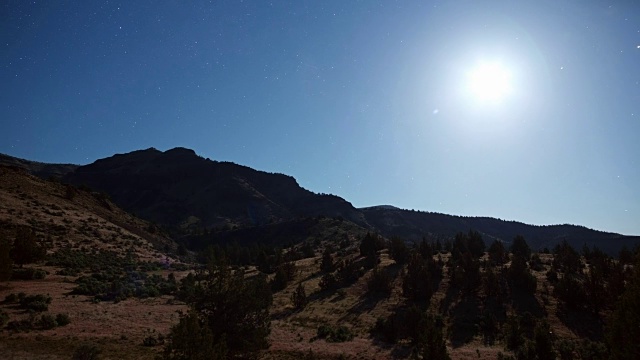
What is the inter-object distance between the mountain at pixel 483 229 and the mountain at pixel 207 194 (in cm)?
1508

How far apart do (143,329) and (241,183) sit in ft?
479

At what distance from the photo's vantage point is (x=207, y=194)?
160 metres

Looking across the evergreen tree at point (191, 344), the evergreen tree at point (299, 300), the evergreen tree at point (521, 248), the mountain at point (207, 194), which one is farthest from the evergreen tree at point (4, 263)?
the mountain at point (207, 194)

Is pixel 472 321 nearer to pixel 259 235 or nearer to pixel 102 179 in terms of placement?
pixel 259 235

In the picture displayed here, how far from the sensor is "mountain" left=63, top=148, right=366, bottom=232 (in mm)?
144500

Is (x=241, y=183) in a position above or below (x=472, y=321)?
above

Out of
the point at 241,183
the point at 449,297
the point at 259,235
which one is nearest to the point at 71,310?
the point at 449,297

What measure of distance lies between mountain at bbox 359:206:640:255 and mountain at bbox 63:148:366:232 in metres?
15.1

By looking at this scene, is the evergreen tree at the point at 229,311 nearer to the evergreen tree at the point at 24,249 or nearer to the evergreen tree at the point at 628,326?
the evergreen tree at the point at 628,326

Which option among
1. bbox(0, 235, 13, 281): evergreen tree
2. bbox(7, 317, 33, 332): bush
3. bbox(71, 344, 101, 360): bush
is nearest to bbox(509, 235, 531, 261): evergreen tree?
bbox(71, 344, 101, 360): bush

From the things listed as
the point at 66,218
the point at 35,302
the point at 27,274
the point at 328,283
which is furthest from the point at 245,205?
the point at 35,302

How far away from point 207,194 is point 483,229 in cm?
12882

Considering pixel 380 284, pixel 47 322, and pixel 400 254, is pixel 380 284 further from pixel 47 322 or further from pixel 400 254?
pixel 47 322

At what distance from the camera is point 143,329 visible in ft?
80.0
